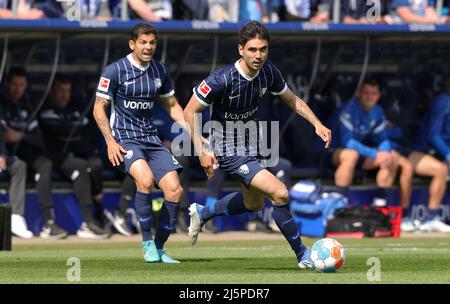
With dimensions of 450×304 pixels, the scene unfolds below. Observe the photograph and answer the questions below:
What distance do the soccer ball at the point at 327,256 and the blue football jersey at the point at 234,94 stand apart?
Answer: 4.57 ft

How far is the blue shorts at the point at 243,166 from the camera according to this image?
11.6 meters

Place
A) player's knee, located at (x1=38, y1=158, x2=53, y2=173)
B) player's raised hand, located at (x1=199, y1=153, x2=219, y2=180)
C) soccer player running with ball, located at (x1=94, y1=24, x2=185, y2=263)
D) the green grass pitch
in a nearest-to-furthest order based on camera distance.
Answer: the green grass pitch < player's raised hand, located at (x1=199, y1=153, x2=219, y2=180) < soccer player running with ball, located at (x1=94, y1=24, x2=185, y2=263) < player's knee, located at (x1=38, y1=158, x2=53, y2=173)

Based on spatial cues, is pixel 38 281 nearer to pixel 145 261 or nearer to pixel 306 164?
pixel 145 261

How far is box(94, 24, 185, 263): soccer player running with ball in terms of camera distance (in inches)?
473

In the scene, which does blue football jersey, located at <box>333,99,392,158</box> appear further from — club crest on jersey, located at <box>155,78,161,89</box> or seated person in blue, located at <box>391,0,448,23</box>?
club crest on jersey, located at <box>155,78,161,89</box>

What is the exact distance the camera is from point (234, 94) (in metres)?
11.7

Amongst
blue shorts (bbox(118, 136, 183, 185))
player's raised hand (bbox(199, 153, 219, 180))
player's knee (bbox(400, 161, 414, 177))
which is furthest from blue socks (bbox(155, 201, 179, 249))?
player's knee (bbox(400, 161, 414, 177))

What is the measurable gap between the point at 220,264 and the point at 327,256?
61.4 inches

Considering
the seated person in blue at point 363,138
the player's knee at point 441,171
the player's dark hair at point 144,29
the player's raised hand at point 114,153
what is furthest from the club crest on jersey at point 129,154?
the player's knee at point 441,171

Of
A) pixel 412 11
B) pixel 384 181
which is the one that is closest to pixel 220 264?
pixel 384 181

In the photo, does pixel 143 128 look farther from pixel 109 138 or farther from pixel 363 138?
pixel 363 138

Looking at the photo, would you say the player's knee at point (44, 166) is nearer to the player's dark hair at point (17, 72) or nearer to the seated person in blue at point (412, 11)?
the player's dark hair at point (17, 72)

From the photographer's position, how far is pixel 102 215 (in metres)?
17.8

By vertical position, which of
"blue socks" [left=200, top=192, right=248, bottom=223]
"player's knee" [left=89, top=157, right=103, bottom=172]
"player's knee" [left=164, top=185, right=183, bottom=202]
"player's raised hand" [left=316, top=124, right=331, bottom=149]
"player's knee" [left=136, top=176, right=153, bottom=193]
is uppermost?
"player's raised hand" [left=316, top=124, right=331, bottom=149]
